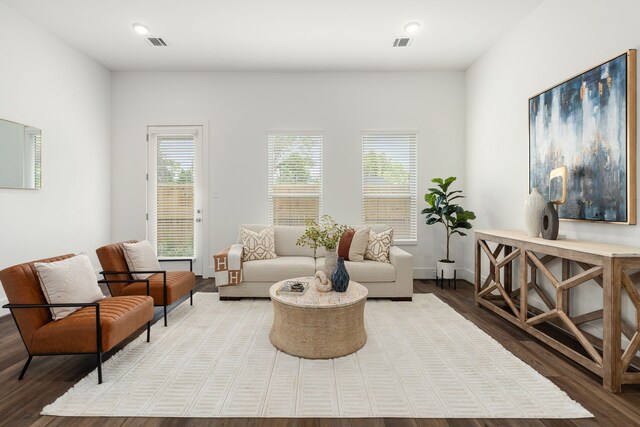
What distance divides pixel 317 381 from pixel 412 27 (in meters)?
4.00

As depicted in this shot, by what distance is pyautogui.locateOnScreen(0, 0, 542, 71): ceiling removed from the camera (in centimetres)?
353

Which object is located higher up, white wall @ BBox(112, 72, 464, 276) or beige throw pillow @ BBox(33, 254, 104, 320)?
white wall @ BBox(112, 72, 464, 276)

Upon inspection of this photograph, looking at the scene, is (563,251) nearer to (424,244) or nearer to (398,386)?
(398,386)

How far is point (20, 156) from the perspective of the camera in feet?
12.2

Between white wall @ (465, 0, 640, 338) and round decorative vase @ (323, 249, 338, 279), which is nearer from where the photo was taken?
white wall @ (465, 0, 640, 338)

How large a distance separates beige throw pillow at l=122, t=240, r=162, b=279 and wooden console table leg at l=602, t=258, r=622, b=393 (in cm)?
396

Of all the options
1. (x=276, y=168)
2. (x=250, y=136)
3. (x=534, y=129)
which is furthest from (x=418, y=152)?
(x=250, y=136)

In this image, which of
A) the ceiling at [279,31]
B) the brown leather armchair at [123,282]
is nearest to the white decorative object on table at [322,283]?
the brown leather armchair at [123,282]

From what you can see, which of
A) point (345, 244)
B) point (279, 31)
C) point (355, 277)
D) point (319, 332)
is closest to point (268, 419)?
point (319, 332)

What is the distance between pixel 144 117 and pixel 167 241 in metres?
2.09

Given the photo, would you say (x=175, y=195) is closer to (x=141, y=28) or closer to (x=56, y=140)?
(x=56, y=140)

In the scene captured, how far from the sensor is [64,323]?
7.22ft

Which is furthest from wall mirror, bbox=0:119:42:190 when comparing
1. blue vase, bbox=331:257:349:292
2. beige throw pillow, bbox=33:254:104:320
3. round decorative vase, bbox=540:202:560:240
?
round decorative vase, bbox=540:202:560:240

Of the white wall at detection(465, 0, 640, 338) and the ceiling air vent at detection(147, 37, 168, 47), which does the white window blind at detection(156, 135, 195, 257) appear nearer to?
the ceiling air vent at detection(147, 37, 168, 47)
